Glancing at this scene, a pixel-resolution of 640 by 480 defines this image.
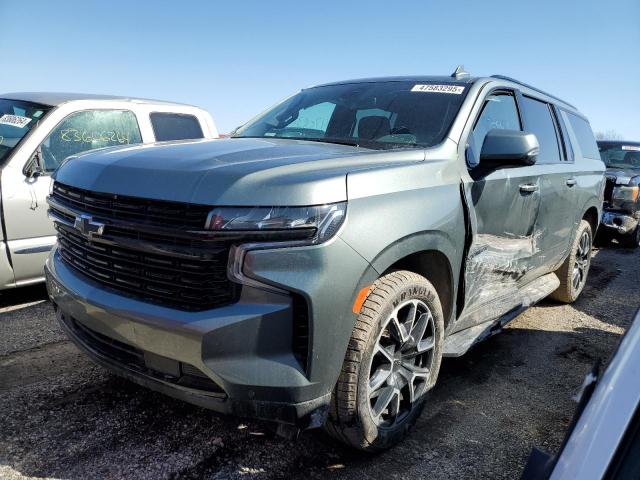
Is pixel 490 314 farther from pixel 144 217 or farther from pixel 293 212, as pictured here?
pixel 144 217

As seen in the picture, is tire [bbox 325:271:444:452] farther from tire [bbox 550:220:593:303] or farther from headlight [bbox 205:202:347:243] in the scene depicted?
tire [bbox 550:220:593:303]

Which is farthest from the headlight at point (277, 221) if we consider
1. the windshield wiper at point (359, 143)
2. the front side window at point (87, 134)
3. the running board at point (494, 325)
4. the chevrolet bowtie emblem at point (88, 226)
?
the front side window at point (87, 134)

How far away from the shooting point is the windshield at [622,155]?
9.65 metres

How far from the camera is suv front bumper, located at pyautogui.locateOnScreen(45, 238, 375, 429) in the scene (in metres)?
1.92

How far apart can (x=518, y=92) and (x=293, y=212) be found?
2.67 metres

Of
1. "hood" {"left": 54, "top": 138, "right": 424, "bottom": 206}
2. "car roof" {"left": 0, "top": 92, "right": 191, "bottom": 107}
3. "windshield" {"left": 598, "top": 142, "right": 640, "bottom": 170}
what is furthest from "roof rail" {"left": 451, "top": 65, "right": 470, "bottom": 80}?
"windshield" {"left": 598, "top": 142, "right": 640, "bottom": 170}

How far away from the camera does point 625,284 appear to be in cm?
648

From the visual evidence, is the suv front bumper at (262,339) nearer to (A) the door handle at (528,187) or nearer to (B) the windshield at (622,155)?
(A) the door handle at (528,187)

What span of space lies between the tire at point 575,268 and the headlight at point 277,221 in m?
3.83

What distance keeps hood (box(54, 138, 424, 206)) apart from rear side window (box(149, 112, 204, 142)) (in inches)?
116

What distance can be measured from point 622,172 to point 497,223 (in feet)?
23.6

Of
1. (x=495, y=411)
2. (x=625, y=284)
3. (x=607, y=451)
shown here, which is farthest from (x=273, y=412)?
(x=625, y=284)

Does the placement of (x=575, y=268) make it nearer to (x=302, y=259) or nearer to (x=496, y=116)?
(x=496, y=116)

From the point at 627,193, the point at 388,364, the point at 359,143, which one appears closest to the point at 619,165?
the point at 627,193
